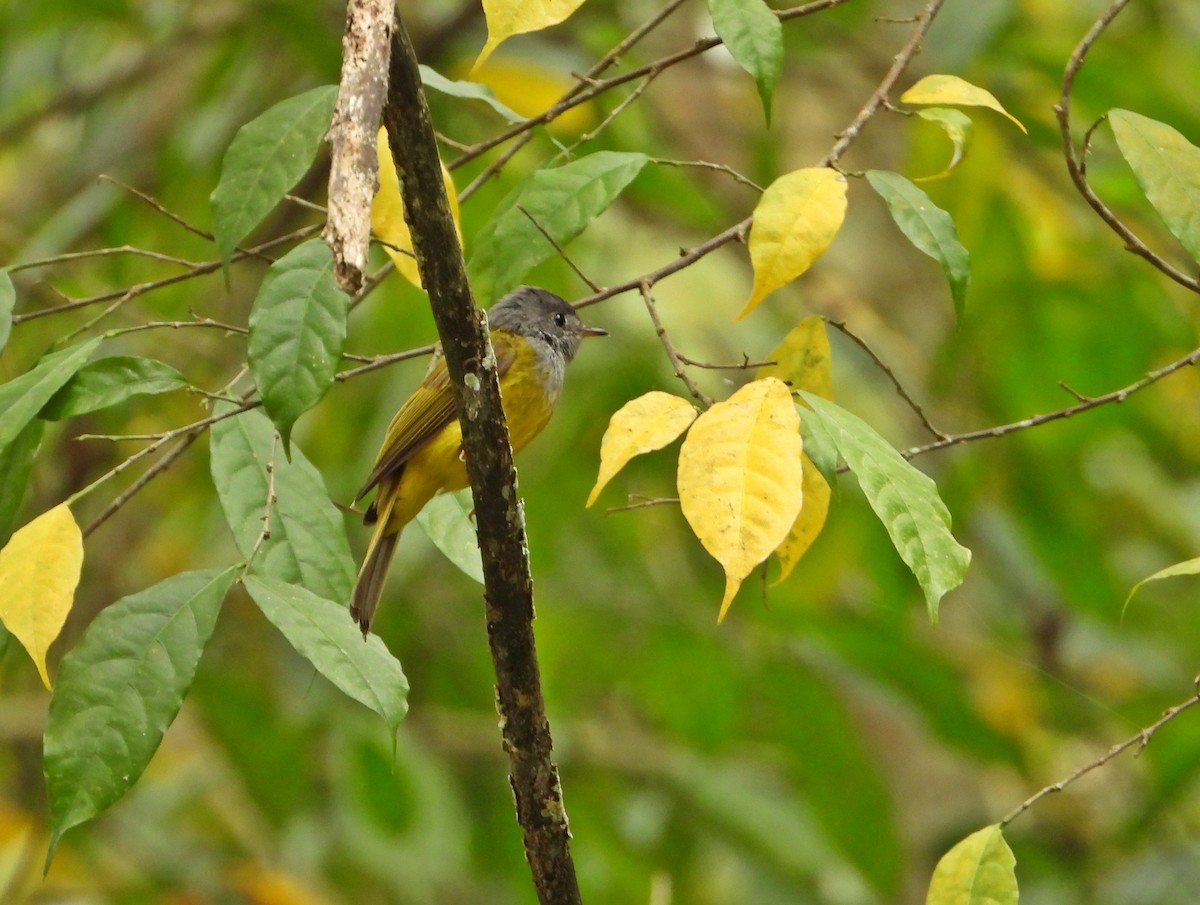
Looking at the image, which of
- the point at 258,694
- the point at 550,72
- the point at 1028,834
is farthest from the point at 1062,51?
the point at 258,694

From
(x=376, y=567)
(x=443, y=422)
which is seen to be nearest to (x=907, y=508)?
(x=443, y=422)

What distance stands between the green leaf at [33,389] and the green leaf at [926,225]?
42.1 inches

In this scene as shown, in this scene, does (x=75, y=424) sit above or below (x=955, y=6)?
below

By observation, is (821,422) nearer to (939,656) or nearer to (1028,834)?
(939,656)

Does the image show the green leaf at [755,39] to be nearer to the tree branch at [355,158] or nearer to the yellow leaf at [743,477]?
the yellow leaf at [743,477]

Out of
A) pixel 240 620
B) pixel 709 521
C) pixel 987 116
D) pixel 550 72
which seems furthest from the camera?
pixel 240 620

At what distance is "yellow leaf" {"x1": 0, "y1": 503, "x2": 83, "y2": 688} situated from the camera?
1703 mm

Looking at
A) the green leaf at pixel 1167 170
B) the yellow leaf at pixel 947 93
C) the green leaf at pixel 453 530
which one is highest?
the yellow leaf at pixel 947 93

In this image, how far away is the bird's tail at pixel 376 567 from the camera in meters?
3.24

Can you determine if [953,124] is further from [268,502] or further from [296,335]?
[268,502]

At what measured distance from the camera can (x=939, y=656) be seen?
4164 mm

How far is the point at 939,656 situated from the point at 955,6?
1.77 m

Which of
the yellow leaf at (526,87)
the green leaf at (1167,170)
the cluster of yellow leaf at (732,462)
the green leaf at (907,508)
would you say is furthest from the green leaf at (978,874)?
the yellow leaf at (526,87)

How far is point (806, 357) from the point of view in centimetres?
221
